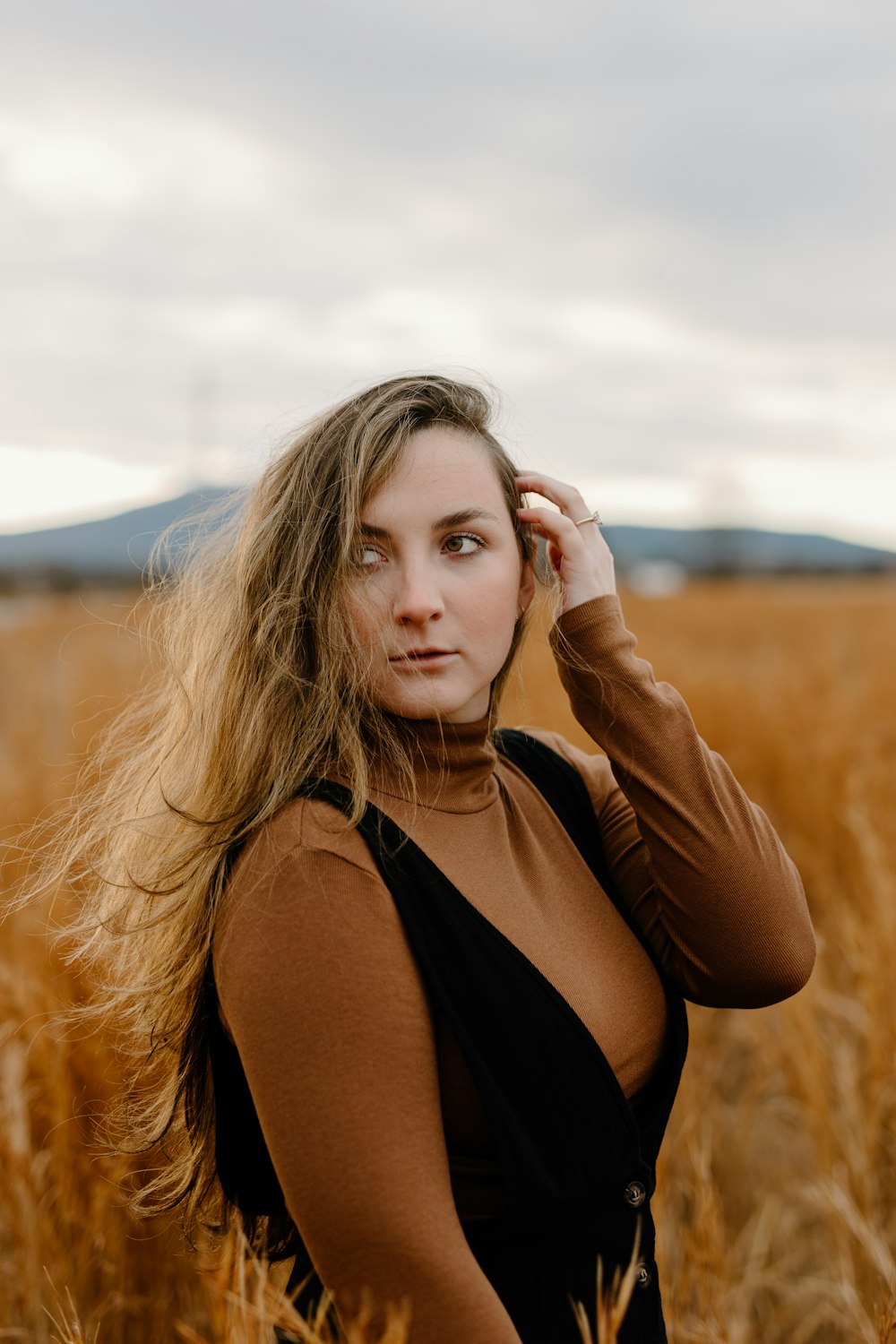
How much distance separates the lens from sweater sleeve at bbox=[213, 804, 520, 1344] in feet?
2.76

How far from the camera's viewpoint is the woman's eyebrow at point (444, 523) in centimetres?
112

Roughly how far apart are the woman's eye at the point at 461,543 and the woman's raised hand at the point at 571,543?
0.41 feet

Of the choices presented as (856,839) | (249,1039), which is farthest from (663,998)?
(856,839)

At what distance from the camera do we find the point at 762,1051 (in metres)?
2.43

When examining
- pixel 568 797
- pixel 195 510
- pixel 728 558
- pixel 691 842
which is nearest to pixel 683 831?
pixel 691 842

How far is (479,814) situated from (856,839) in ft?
7.92

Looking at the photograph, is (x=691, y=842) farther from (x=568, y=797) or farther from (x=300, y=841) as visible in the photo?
(x=300, y=841)

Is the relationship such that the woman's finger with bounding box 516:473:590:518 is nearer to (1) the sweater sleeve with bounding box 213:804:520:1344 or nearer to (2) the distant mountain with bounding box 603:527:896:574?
(1) the sweater sleeve with bounding box 213:804:520:1344

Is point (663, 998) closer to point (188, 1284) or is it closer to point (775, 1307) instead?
point (188, 1284)

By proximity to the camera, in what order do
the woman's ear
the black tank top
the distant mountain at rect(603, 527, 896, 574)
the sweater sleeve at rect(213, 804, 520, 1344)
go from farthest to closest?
1. the distant mountain at rect(603, 527, 896, 574)
2. the woman's ear
3. the black tank top
4. the sweater sleeve at rect(213, 804, 520, 1344)

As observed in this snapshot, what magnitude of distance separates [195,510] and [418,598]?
64 cm

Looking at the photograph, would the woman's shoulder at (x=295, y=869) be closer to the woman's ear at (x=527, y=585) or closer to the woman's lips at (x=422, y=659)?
the woman's lips at (x=422, y=659)

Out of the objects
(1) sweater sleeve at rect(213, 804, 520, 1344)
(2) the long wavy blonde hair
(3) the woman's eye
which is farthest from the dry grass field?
(3) the woman's eye

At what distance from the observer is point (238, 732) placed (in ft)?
3.70
